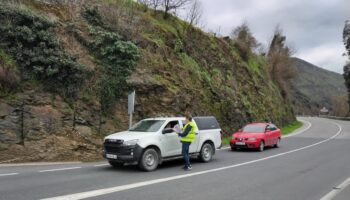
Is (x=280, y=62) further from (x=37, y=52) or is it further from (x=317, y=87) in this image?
(x=317, y=87)

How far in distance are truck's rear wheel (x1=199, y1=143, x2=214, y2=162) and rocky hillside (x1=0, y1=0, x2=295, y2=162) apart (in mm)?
4426

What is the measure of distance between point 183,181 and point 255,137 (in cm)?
1022

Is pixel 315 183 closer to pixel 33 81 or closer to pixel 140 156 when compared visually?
pixel 140 156

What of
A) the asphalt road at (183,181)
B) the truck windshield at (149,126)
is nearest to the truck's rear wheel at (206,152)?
the asphalt road at (183,181)

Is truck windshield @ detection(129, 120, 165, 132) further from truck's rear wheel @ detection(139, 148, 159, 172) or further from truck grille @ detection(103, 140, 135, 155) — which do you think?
truck grille @ detection(103, 140, 135, 155)

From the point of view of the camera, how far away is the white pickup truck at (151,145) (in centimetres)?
1227

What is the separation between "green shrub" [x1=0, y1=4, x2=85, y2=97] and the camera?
17812 millimetres

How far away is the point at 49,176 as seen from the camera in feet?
36.2

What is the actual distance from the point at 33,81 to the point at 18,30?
2.58 meters

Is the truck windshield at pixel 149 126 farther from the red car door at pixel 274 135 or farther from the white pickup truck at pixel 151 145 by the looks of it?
the red car door at pixel 274 135

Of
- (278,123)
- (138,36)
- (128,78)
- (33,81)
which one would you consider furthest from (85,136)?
(278,123)

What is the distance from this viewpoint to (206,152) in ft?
50.2

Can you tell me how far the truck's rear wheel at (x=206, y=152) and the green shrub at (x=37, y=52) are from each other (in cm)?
718

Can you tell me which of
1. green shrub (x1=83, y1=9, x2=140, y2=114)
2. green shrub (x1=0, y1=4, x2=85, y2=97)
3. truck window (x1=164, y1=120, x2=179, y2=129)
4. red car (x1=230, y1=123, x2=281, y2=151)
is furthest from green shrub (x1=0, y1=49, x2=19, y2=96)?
red car (x1=230, y1=123, x2=281, y2=151)
